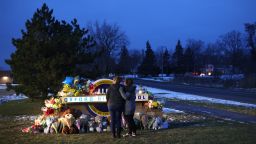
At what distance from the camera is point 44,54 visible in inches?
1016

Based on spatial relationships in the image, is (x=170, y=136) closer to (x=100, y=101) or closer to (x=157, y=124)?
(x=157, y=124)

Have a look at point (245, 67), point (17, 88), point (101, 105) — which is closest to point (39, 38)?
point (17, 88)

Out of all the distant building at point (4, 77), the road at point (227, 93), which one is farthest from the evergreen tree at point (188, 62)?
the road at point (227, 93)

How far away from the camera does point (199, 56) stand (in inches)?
5032

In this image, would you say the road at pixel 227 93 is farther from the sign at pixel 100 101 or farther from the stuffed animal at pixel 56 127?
the stuffed animal at pixel 56 127

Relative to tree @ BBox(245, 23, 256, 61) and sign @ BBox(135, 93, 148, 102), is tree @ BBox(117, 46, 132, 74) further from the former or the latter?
sign @ BBox(135, 93, 148, 102)

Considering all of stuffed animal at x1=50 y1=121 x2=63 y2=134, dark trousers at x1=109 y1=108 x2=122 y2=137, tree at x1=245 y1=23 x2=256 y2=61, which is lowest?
stuffed animal at x1=50 y1=121 x2=63 y2=134

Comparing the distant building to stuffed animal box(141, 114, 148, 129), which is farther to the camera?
the distant building

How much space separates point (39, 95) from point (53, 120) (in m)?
11.8

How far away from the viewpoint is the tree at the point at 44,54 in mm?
25047

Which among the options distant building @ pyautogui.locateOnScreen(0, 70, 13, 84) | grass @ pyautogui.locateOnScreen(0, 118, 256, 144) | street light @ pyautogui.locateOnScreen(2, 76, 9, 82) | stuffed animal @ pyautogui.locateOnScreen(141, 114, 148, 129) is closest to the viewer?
grass @ pyautogui.locateOnScreen(0, 118, 256, 144)

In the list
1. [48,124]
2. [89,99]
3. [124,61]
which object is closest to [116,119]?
[48,124]

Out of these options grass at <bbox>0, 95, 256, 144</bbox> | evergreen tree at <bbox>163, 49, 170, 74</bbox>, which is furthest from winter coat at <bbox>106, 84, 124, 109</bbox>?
evergreen tree at <bbox>163, 49, 170, 74</bbox>

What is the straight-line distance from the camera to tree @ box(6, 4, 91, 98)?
2505 centimetres
